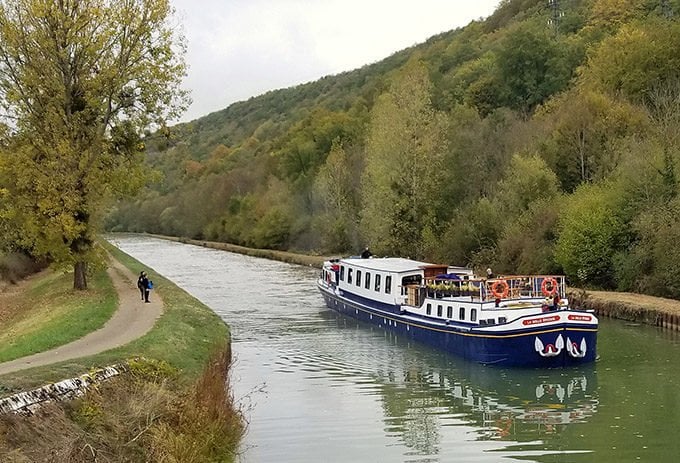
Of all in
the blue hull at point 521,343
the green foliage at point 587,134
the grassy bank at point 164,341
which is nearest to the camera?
the grassy bank at point 164,341

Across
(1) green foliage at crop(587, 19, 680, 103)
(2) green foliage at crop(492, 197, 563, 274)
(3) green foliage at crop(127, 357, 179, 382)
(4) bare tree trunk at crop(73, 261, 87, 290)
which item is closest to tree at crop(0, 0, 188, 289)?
(4) bare tree trunk at crop(73, 261, 87, 290)

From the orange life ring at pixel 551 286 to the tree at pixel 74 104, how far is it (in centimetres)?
1808

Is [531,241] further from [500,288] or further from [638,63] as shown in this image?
[638,63]

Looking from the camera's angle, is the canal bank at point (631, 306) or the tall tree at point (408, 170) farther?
the tall tree at point (408, 170)

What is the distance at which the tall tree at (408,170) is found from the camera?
5597cm

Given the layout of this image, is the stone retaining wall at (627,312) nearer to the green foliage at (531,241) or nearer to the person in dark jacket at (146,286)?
the green foliage at (531,241)

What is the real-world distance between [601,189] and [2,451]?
37.3 m

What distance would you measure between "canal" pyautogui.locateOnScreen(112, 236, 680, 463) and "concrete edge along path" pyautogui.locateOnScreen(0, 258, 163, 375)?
144 inches

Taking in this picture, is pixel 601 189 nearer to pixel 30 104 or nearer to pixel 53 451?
pixel 30 104

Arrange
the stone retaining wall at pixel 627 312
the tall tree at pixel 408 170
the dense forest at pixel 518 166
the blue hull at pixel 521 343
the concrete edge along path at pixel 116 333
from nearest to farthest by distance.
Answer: the concrete edge along path at pixel 116 333 < the blue hull at pixel 521 343 < the stone retaining wall at pixel 627 312 < the dense forest at pixel 518 166 < the tall tree at pixel 408 170

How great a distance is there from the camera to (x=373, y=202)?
57938 mm

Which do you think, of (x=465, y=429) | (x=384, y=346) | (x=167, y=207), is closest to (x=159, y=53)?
(x=384, y=346)

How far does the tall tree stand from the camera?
55969 millimetres

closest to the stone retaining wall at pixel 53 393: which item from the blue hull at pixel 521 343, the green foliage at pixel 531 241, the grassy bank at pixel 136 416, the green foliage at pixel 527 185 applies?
the grassy bank at pixel 136 416
